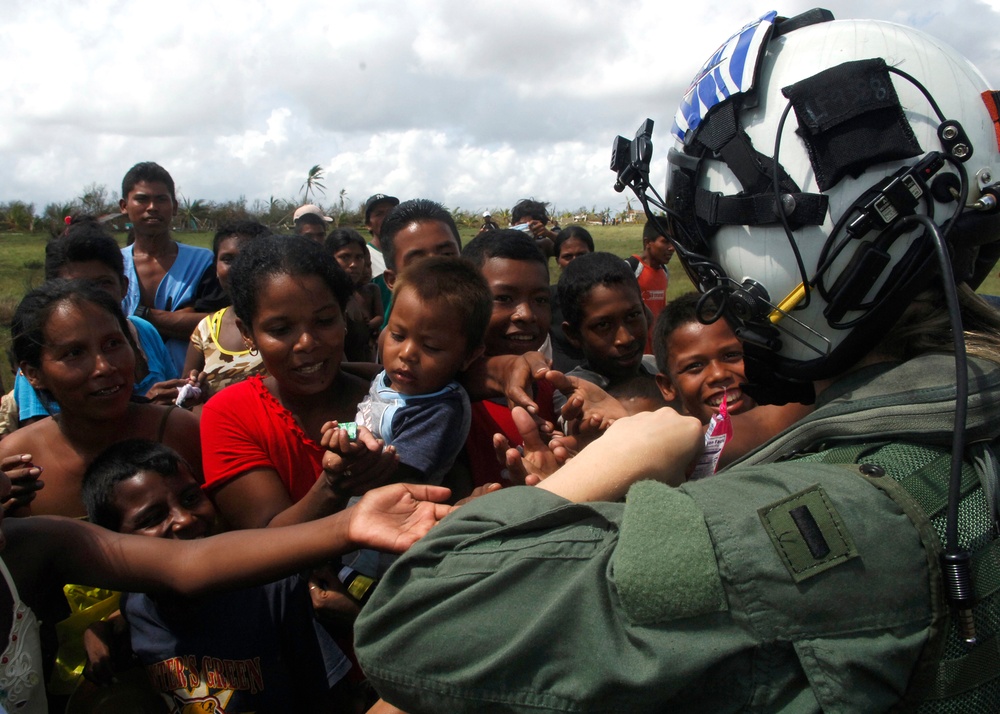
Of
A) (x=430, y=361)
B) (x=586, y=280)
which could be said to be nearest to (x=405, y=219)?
(x=586, y=280)

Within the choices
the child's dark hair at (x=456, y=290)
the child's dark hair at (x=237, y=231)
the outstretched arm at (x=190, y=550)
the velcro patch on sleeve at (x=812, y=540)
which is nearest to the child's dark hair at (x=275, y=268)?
the child's dark hair at (x=456, y=290)

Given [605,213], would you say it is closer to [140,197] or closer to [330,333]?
[140,197]

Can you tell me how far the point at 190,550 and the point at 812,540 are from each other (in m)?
1.69

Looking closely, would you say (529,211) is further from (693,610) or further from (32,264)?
(32,264)

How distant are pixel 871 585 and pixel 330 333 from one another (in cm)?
205

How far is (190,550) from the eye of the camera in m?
2.07

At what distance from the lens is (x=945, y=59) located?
1450 millimetres

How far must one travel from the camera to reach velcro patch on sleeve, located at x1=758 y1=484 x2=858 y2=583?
3.58 ft

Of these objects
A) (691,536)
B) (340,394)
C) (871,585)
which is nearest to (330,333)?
(340,394)

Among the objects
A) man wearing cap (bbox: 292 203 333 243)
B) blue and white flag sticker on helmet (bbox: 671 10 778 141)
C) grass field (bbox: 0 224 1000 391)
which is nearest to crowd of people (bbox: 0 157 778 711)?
blue and white flag sticker on helmet (bbox: 671 10 778 141)

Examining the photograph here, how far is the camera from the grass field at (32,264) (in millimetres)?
12900

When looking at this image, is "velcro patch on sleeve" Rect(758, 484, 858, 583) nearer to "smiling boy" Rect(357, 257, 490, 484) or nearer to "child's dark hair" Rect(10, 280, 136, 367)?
"smiling boy" Rect(357, 257, 490, 484)

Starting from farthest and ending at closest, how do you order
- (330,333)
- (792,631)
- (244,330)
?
(244,330)
(330,333)
(792,631)

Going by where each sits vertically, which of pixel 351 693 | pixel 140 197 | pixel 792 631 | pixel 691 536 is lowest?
pixel 351 693
